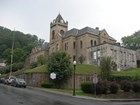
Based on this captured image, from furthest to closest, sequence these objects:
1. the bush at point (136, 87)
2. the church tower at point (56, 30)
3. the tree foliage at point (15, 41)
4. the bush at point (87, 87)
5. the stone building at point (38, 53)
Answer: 1. the tree foliage at point (15, 41)
2. the stone building at point (38, 53)
3. the church tower at point (56, 30)
4. the bush at point (136, 87)
5. the bush at point (87, 87)

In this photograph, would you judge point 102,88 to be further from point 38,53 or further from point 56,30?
point 38,53

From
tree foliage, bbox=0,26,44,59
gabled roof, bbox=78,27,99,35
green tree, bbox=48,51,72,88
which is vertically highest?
tree foliage, bbox=0,26,44,59

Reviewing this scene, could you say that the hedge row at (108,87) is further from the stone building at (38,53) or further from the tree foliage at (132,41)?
the tree foliage at (132,41)

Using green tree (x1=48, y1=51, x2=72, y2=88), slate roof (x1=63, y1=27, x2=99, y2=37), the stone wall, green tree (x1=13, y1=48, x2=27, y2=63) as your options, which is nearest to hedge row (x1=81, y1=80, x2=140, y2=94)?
green tree (x1=48, y1=51, x2=72, y2=88)

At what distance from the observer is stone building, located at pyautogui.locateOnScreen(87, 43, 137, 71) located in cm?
6029

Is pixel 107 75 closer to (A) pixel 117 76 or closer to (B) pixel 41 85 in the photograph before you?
(A) pixel 117 76

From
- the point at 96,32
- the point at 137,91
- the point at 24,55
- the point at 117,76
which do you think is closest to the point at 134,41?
the point at 96,32

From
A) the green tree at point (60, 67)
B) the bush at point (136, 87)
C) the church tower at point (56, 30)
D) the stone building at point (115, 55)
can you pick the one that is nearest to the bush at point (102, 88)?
the bush at point (136, 87)

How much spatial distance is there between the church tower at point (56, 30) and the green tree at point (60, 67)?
110 feet

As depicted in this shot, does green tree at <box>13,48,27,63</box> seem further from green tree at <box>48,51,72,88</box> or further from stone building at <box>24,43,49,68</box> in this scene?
green tree at <box>48,51,72,88</box>

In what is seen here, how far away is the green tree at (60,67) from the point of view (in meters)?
43.7

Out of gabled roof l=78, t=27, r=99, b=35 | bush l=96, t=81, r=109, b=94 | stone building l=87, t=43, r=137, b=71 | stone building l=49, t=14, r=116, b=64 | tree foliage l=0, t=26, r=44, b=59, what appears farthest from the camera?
tree foliage l=0, t=26, r=44, b=59

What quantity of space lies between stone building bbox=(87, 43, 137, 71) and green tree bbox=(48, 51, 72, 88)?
1789cm

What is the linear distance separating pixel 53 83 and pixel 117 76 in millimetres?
12070
